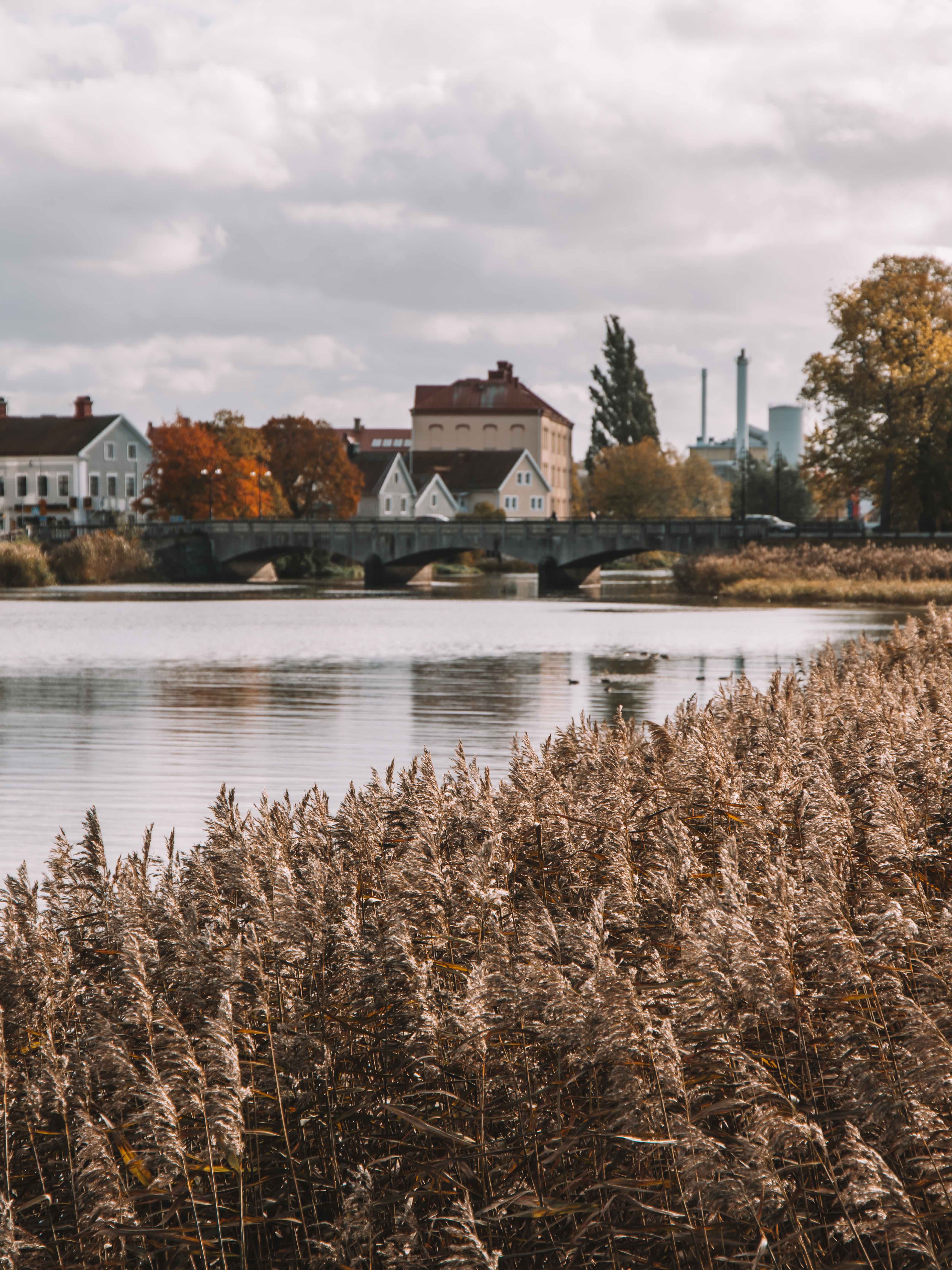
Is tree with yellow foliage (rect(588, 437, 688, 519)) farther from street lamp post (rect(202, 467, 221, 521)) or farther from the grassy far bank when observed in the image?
the grassy far bank

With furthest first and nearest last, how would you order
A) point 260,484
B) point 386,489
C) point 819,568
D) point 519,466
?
point 519,466, point 386,489, point 260,484, point 819,568

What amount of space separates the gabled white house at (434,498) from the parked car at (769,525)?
204ft

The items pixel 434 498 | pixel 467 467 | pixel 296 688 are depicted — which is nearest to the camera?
pixel 296 688

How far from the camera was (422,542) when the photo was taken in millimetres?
88188

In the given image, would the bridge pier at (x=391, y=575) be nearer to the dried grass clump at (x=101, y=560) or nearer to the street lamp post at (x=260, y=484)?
the dried grass clump at (x=101, y=560)

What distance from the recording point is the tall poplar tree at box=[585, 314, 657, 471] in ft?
428

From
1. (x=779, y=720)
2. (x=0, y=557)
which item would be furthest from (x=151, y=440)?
(x=779, y=720)

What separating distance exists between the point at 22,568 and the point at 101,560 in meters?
7.25

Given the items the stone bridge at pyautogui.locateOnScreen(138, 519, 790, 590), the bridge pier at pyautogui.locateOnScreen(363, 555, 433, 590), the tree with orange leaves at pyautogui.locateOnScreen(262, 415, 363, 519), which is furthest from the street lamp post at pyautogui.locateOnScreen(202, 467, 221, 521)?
the bridge pier at pyautogui.locateOnScreen(363, 555, 433, 590)

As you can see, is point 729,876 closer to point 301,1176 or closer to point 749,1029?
point 749,1029

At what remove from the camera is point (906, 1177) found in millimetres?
3309

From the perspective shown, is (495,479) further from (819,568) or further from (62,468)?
(819,568)

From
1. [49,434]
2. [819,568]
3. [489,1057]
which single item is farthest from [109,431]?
[489,1057]

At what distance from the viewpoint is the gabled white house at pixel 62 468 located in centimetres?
11688
